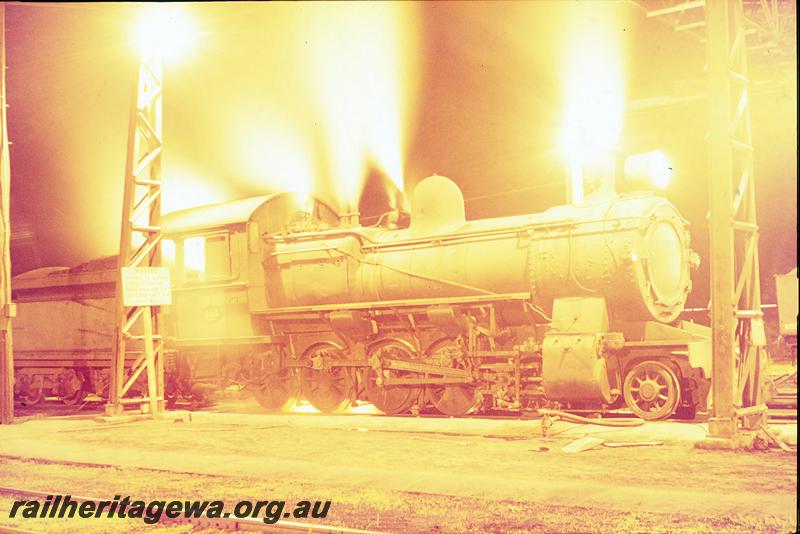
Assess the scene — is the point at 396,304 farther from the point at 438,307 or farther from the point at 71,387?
the point at 71,387

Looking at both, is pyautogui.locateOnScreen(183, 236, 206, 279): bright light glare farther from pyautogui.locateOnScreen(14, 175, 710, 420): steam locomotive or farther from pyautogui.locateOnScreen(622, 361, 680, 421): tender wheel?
pyautogui.locateOnScreen(622, 361, 680, 421): tender wheel

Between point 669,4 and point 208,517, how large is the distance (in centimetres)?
1357

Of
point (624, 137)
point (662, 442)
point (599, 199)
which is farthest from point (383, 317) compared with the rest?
point (624, 137)

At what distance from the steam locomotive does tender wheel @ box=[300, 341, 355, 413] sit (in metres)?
0.03

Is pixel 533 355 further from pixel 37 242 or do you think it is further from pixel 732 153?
pixel 37 242

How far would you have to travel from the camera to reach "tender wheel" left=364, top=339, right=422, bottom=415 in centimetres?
1458

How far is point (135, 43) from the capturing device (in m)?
14.7

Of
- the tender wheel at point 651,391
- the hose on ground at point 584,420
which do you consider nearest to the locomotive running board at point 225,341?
the hose on ground at point 584,420

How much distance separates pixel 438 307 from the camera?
45.8 ft

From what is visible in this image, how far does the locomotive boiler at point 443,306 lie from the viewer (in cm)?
1220

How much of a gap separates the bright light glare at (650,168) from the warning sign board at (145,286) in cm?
829

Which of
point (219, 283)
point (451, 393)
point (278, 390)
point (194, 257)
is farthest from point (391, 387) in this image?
point (194, 257)

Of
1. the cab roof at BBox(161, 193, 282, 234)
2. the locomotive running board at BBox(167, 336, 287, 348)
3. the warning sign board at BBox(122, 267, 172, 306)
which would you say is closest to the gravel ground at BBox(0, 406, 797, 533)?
the warning sign board at BBox(122, 267, 172, 306)

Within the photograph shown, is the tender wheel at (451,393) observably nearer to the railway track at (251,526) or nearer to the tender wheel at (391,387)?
the tender wheel at (391,387)
